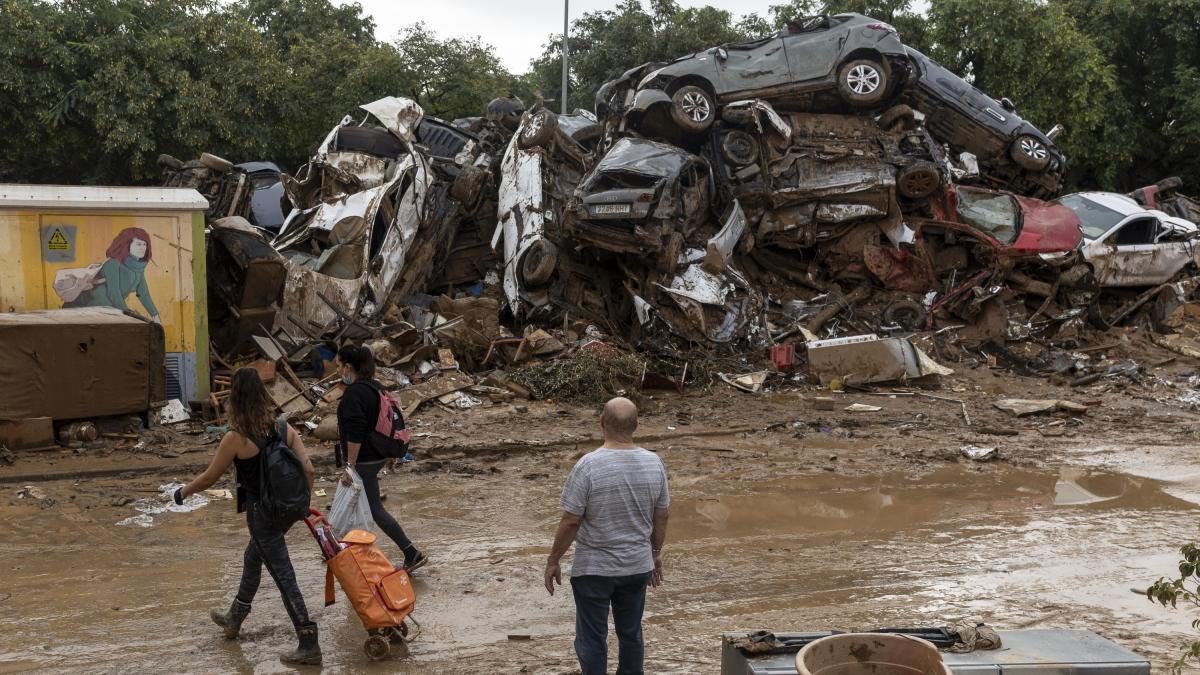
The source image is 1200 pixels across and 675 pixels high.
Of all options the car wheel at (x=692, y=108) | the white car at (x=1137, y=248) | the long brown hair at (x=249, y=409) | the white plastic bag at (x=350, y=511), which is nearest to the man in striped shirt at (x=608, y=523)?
the long brown hair at (x=249, y=409)

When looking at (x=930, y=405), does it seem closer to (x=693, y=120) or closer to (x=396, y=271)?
(x=693, y=120)

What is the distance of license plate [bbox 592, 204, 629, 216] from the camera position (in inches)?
521

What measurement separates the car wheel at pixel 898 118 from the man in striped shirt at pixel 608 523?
1279 cm

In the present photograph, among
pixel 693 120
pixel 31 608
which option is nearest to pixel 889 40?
pixel 693 120

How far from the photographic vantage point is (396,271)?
1374cm

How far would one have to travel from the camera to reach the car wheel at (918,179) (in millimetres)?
15440

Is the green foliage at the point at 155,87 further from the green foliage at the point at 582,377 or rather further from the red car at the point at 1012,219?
the red car at the point at 1012,219

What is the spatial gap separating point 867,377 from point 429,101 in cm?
1949

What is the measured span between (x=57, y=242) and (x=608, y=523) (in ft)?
26.4

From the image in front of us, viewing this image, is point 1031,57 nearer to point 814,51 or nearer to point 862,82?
point 862,82

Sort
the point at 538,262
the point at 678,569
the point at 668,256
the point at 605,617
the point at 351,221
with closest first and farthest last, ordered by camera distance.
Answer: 1. the point at 605,617
2. the point at 678,569
3. the point at 351,221
4. the point at 668,256
5. the point at 538,262

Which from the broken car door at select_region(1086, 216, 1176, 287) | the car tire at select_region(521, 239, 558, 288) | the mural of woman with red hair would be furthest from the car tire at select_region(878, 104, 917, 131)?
the mural of woman with red hair

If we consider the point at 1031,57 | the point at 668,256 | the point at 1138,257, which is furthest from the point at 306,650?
the point at 1031,57

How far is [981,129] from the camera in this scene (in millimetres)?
17469
